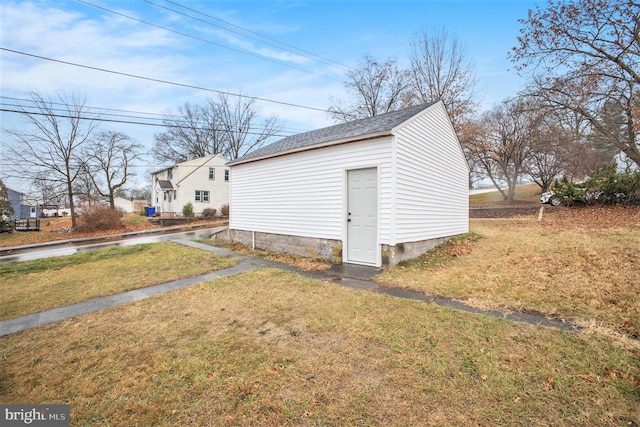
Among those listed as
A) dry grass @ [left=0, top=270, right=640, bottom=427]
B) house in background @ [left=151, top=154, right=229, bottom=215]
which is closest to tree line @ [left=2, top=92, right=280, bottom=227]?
house in background @ [left=151, top=154, right=229, bottom=215]

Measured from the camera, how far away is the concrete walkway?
12.2 ft

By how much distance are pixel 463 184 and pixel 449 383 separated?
9.56m

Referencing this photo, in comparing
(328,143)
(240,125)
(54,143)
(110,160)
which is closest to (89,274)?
(328,143)

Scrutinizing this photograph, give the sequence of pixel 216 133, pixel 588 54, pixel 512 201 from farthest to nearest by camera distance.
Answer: pixel 216 133 < pixel 512 201 < pixel 588 54

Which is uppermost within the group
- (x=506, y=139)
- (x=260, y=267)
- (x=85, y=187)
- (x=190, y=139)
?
(x=190, y=139)

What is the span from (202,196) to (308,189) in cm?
2335

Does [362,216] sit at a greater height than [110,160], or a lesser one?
lesser

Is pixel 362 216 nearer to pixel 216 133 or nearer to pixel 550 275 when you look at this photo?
pixel 550 275

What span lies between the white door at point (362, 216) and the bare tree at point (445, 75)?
16301 millimetres

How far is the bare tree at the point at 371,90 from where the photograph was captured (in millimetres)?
23344


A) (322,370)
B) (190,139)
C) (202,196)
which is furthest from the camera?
(190,139)

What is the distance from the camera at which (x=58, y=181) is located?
21.1 meters

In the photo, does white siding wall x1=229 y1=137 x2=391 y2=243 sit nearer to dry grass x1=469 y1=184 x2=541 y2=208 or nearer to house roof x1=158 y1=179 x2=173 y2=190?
dry grass x1=469 y1=184 x2=541 y2=208

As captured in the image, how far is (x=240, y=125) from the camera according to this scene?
3475cm
